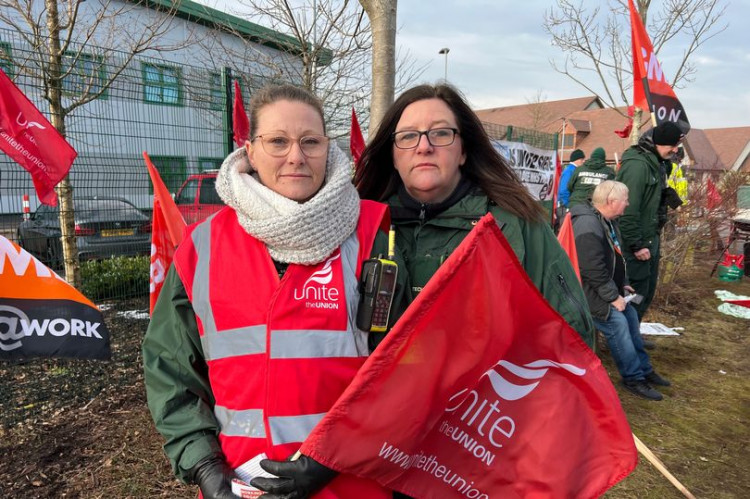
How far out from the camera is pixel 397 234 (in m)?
2.06

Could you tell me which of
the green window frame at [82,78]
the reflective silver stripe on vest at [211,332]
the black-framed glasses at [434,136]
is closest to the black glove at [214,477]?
the reflective silver stripe on vest at [211,332]

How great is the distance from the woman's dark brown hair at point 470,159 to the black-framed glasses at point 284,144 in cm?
56

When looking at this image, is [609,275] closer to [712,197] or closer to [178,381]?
[178,381]

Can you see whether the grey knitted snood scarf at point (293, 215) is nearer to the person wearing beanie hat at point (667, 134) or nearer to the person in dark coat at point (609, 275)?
the person in dark coat at point (609, 275)

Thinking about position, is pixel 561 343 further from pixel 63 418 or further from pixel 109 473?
pixel 63 418

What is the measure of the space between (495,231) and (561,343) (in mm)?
477

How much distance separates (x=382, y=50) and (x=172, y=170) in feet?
9.32

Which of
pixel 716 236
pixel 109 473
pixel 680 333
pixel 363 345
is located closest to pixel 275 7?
pixel 109 473

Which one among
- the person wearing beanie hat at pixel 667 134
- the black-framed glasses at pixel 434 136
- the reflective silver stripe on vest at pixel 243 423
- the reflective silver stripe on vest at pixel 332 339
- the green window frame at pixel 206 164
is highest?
the person wearing beanie hat at pixel 667 134

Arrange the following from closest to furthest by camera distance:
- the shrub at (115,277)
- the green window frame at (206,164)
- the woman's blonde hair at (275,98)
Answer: the woman's blonde hair at (275,98), the green window frame at (206,164), the shrub at (115,277)

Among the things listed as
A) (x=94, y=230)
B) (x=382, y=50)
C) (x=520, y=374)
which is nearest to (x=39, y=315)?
(x=520, y=374)

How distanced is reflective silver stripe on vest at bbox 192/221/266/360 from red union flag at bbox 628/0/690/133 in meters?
5.49

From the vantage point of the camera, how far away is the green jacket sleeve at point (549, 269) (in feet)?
5.84

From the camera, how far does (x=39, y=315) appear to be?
2.81 metres
